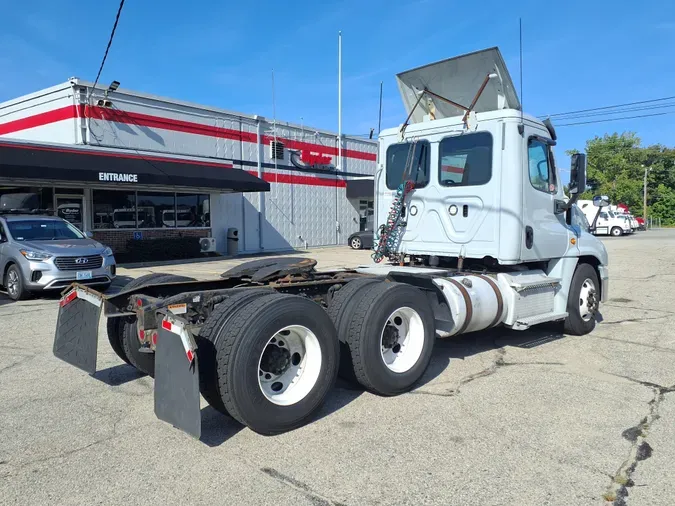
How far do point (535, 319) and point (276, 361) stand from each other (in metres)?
3.64

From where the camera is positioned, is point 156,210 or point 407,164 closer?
point 407,164

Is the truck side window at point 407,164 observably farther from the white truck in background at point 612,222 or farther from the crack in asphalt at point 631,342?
the white truck in background at point 612,222

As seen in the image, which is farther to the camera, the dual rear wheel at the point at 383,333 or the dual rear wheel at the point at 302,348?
the dual rear wheel at the point at 383,333

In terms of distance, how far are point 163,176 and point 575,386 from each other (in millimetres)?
15569

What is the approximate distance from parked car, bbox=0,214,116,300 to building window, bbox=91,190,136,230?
6.45m

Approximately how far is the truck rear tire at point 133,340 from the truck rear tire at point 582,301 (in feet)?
16.3

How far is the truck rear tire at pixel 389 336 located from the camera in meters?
4.60

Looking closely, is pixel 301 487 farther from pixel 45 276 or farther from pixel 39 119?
pixel 39 119

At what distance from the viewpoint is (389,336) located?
504cm

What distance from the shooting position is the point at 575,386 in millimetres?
5223

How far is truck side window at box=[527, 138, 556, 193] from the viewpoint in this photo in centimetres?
641

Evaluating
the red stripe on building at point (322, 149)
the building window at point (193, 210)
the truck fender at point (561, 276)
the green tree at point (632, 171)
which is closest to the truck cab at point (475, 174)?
the truck fender at point (561, 276)

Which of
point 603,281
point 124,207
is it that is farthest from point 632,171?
point 603,281

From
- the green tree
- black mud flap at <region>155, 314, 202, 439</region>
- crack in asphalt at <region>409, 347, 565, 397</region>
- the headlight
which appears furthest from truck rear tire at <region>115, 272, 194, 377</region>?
the green tree
